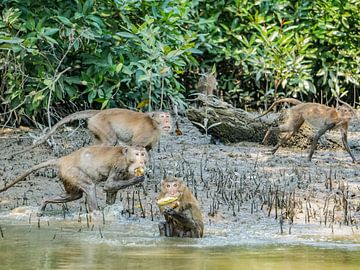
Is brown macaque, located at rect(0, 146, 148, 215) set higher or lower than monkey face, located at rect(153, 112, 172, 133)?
lower

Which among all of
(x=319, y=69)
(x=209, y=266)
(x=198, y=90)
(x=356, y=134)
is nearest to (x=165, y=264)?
(x=209, y=266)

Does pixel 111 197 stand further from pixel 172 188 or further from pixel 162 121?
pixel 162 121

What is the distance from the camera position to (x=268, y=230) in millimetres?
10148

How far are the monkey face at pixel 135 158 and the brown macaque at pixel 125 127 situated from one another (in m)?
1.96

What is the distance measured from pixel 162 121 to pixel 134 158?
220cm

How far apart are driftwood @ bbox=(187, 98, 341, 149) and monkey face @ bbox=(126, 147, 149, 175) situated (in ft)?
14.8

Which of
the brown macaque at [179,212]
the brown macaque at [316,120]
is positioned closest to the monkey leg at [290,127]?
the brown macaque at [316,120]

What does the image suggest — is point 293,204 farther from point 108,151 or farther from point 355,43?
point 355,43

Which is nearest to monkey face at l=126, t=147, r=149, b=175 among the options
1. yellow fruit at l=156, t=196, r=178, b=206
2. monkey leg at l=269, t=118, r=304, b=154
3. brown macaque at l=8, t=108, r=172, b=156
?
yellow fruit at l=156, t=196, r=178, b=206

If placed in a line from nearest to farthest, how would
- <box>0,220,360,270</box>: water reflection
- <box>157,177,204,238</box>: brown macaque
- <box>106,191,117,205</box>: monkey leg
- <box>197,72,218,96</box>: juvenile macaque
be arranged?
<box>0,220,360,270</box>: water reflection
<box>157,177,204,238</box>: brown macaque
<box>106,191,117,205</box>: monkey leg
<box>197,72,218,96</box>: juvenile macaque

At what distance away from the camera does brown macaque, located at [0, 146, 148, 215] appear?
35.6 ft

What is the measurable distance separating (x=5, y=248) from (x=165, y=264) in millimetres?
1630

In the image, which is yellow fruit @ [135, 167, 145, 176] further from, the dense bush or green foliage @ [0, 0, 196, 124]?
green foliage @ [0, 0, 196, 124]

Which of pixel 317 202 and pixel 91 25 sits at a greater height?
pixel 91 25
